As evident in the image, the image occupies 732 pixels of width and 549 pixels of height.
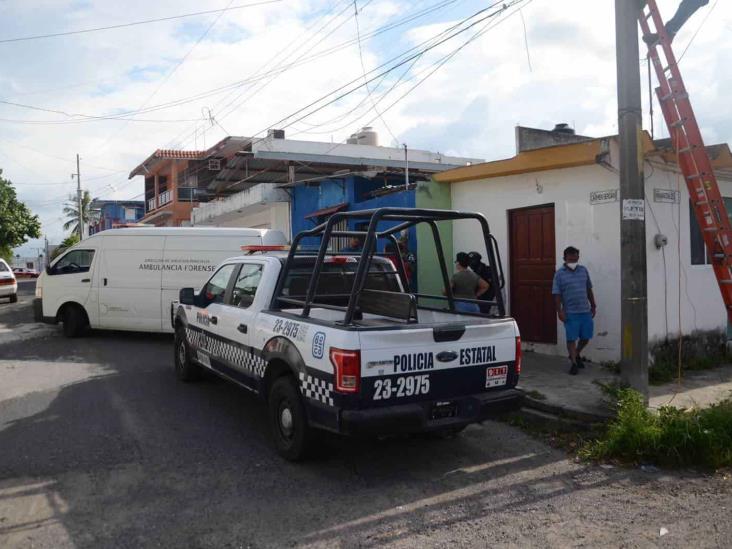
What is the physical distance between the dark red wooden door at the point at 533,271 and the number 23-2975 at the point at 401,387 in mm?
4854

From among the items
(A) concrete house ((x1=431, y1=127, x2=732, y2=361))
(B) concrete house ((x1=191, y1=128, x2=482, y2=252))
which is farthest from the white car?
(A) concrete house ((x1=431, y1=127, x2=732, y2=361))

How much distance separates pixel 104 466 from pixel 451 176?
7.14 m

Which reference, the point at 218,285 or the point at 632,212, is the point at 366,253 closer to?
the point at 632,212

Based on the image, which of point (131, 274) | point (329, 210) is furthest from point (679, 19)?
point (131, 274)

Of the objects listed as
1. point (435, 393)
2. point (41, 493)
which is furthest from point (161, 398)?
point (435, 393)

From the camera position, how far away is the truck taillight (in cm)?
416

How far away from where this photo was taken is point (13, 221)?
103 ft

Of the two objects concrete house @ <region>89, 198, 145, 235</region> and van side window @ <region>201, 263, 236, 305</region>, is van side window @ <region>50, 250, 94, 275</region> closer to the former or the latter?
van side window @ <region>201, 263, 236, 305</region>

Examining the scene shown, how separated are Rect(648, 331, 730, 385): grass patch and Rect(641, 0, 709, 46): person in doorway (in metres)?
3.84

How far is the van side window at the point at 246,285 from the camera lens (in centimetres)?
593

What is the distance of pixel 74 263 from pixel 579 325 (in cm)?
920

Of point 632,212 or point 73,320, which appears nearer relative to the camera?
point 632,212

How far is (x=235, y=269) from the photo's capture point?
256 inches

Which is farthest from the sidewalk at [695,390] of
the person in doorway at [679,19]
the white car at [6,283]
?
the white car at [6,283]
